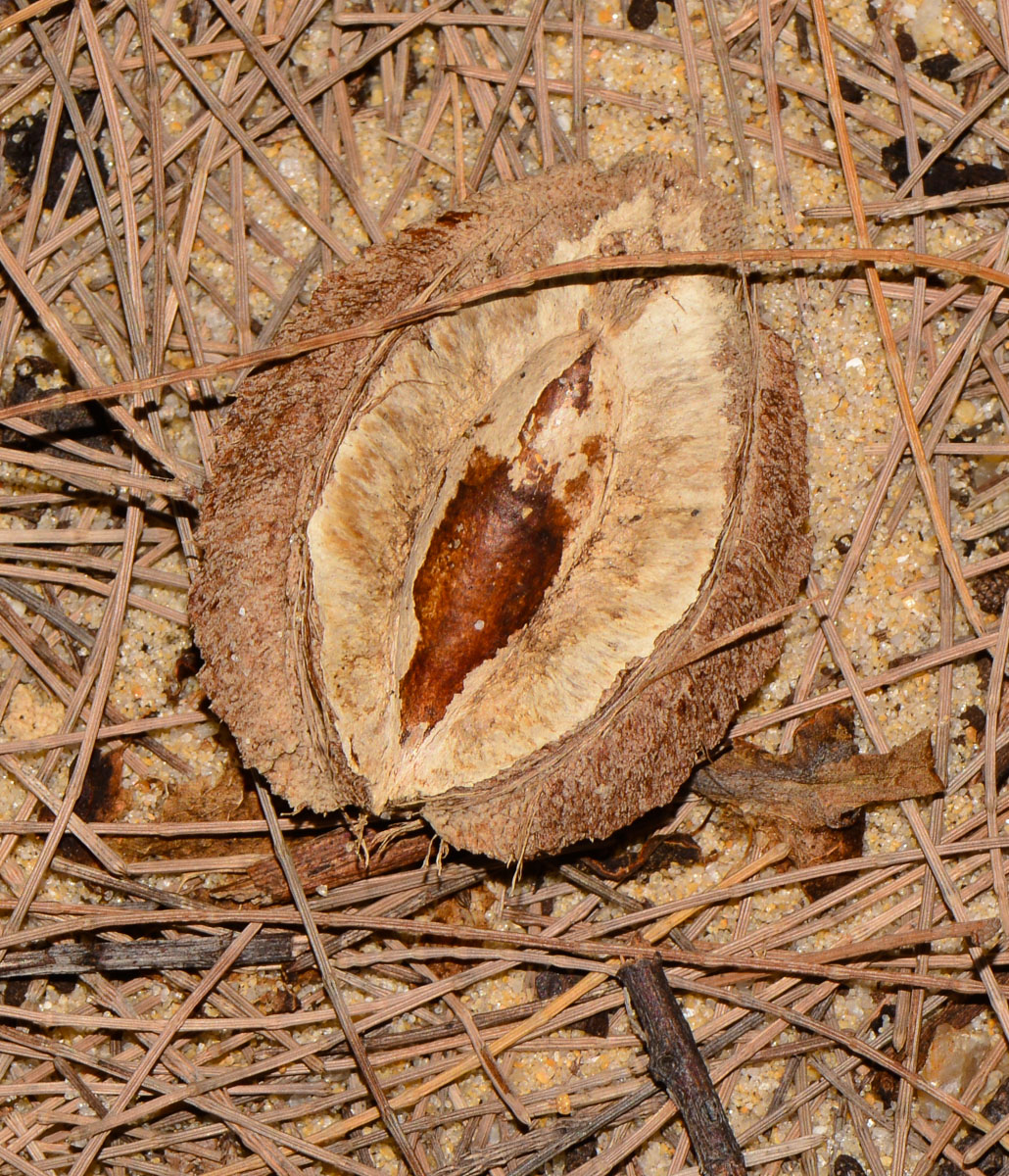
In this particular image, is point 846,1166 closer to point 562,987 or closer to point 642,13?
point 562,987

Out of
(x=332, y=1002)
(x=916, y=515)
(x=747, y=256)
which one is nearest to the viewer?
(x=747, y=256)

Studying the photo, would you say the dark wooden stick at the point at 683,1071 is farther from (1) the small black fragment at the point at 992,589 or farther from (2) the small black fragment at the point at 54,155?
(2) the small black fragment at the point at 54,155

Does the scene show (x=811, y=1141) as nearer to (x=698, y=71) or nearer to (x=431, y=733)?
(x=431, y=733)

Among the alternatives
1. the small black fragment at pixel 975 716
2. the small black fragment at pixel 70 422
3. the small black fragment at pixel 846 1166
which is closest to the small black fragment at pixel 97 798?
the small black fragment at pixel 70 422

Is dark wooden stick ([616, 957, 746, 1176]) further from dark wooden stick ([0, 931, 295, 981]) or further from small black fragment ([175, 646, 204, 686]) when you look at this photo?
small black fragment ([175, 646, 204, 686])

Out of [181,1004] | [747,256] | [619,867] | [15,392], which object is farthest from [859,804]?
[15,392]

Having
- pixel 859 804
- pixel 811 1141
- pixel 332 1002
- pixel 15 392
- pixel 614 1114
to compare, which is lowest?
pixel 811 1141

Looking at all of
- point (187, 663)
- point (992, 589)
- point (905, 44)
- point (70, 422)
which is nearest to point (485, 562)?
point (187, 663)
